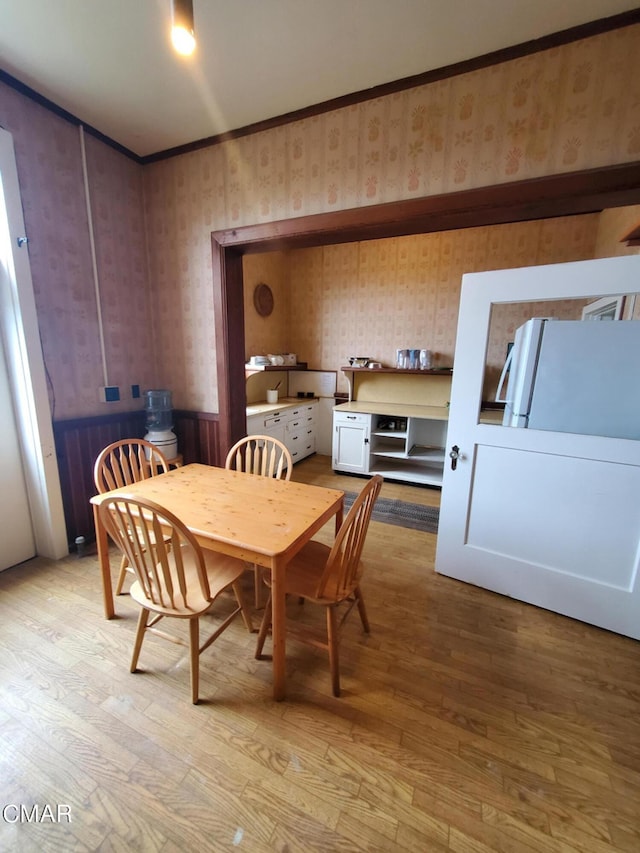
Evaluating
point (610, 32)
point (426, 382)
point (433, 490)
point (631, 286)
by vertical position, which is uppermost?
point (610, 32)

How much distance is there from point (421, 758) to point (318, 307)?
14.7 ft

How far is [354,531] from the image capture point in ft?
4.63

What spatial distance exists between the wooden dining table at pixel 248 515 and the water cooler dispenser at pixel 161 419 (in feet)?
2.35

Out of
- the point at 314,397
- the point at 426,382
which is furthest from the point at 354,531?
the point at 314,397

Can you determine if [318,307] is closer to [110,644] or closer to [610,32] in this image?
[610,32]

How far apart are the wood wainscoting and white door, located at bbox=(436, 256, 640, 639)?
188cm

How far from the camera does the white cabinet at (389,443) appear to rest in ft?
12.7

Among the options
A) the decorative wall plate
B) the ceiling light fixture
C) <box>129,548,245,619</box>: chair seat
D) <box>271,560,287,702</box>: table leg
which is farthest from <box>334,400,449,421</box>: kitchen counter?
the ceiling light fixture

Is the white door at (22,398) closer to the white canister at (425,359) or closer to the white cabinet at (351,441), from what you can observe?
the white cabinet at (351,441)

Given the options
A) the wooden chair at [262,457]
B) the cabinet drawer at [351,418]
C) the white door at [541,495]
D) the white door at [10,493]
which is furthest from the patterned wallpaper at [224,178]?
the cabinet drawer at [351,418]

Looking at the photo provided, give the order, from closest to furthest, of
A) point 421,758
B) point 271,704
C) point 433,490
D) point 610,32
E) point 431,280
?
point 421,758 < point 271,704 < point 610,32 < point 433,490 < point 431,280

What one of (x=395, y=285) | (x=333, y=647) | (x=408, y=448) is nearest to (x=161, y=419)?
(x=333, y=647)

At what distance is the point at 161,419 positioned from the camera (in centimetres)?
282

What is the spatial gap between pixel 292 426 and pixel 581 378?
300 centimetres
